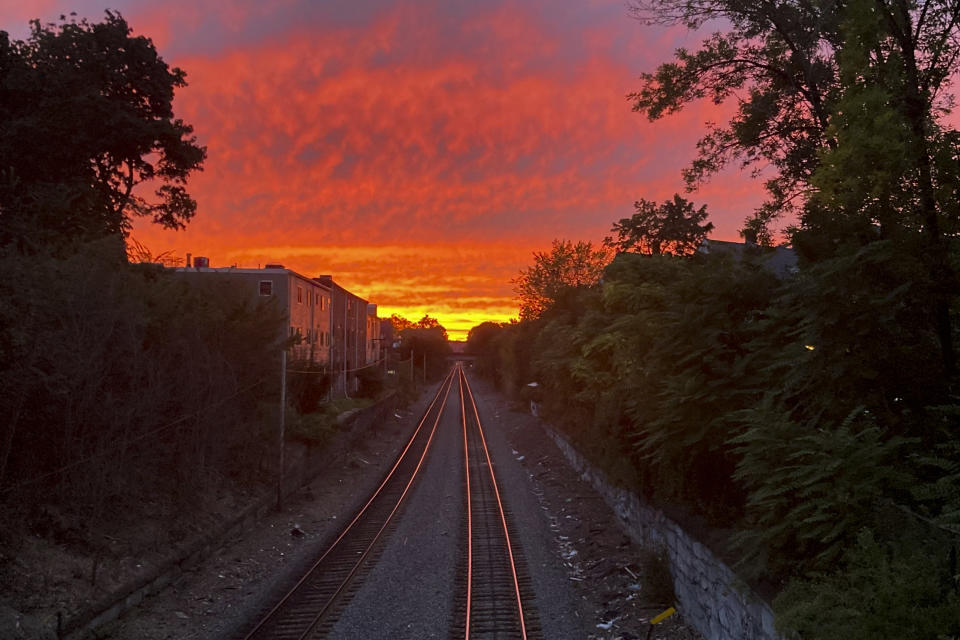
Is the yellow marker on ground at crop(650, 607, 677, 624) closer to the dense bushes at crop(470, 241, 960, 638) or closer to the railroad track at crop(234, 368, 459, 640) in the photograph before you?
the dense bushes at crop(470, 241, 960, 638)

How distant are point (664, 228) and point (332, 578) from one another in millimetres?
25352

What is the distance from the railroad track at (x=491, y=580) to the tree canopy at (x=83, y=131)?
14.0m

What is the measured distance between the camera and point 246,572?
48.4 feet

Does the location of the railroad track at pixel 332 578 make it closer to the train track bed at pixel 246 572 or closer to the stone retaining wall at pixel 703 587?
the train track bed at pixel 246 572

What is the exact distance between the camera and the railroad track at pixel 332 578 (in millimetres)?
11258

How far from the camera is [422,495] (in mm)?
23234

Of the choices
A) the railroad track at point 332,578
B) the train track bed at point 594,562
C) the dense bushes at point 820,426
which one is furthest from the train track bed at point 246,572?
the dense bushes at point 820,426

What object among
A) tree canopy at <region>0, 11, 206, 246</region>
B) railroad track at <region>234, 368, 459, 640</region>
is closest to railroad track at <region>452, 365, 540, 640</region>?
railroad track at <region>234, 368, 459, 640</region>

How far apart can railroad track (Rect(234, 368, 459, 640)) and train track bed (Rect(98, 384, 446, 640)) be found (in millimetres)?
498

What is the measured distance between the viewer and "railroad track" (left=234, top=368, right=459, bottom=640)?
11.3m

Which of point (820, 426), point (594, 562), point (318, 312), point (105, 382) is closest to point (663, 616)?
point (594, 562)

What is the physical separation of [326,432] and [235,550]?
978 cm

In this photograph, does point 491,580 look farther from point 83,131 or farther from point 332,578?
point 83,131

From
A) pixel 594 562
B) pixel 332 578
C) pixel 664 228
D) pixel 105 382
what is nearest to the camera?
pixel 105 382
